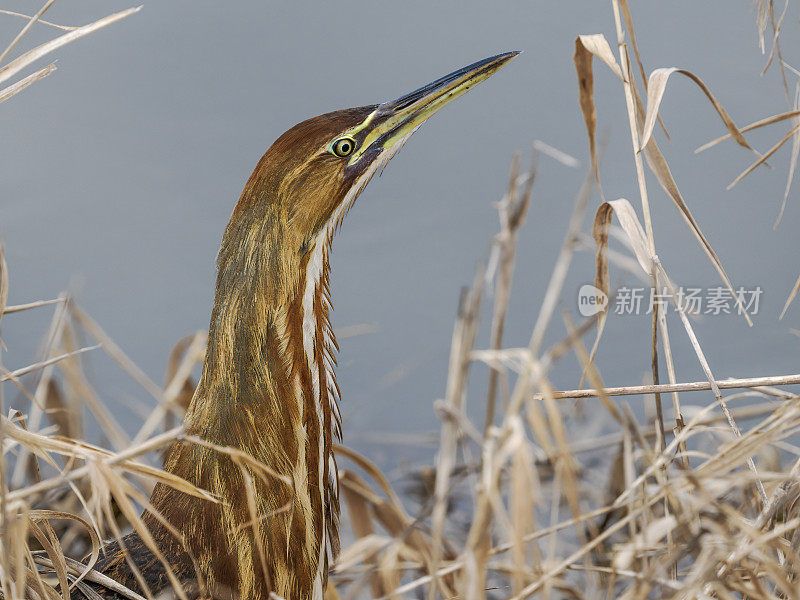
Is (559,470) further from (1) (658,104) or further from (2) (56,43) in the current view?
(2) (56,43)

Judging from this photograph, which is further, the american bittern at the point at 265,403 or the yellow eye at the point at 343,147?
the yellow eye at the point at 343,147

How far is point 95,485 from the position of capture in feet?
2.65

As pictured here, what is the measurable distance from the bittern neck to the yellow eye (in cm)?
13

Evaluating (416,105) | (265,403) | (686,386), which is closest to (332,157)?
(416,105)

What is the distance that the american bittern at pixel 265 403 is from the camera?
110 cm

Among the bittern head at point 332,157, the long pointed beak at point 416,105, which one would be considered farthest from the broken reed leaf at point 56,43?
the long pointed beak at point 416,105

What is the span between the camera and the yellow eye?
1206 mm

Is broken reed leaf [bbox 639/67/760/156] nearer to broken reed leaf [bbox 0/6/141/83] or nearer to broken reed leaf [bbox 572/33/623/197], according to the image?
broken reed leaf [bbox 572/33/623/197]

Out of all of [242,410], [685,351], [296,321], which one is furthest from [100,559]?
[685,351]

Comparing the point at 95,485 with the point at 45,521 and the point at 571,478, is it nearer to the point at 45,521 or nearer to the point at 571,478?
the point at 45,521

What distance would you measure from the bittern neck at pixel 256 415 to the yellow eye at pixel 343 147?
13cm

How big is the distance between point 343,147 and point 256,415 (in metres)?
0.36

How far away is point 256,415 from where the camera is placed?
1099 millimetres

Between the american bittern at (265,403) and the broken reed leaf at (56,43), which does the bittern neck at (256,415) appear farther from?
the broken reed leaf at (56,43)
